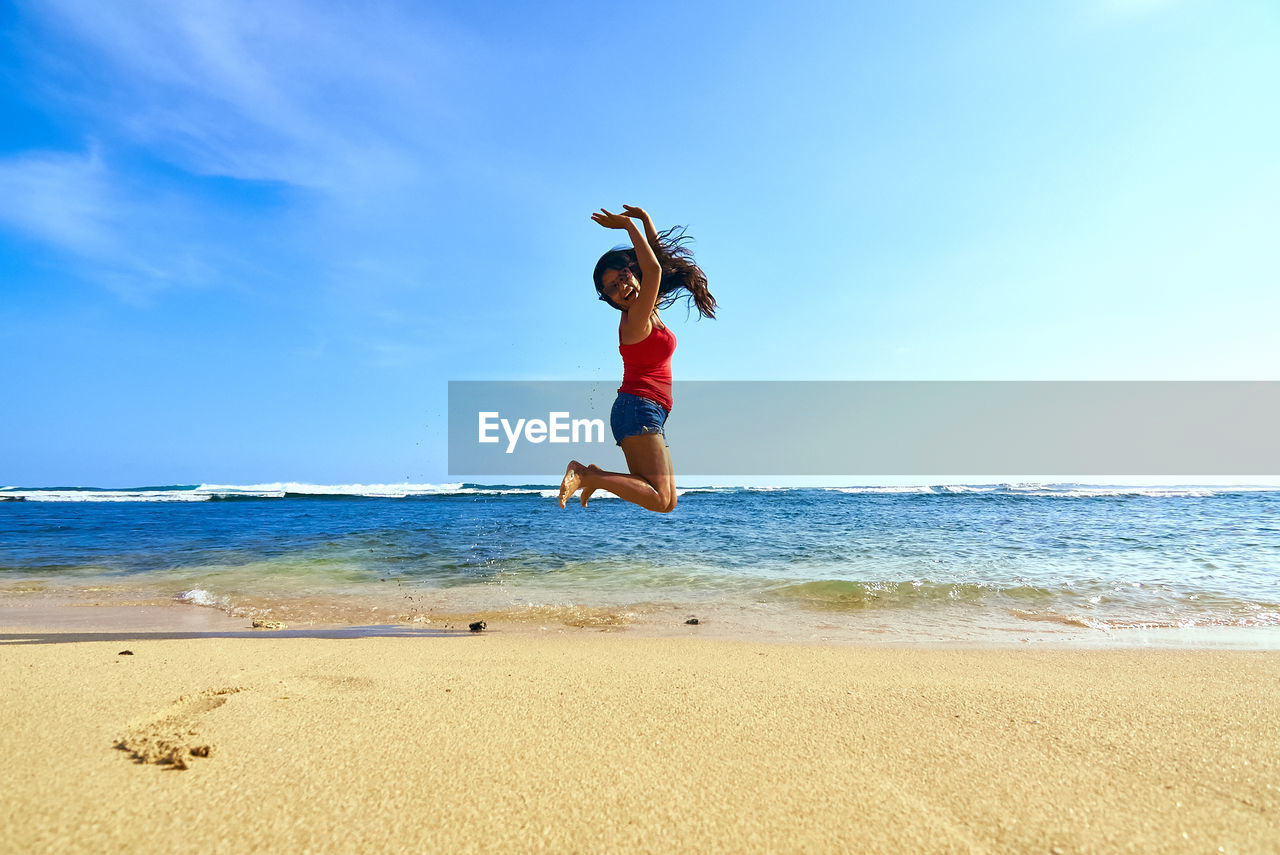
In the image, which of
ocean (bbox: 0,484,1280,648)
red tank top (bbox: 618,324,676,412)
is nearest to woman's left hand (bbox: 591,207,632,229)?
red tank top (bbox: 618,324,676,412)

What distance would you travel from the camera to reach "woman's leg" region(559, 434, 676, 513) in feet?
12.2

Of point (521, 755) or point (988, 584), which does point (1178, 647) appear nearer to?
point (988, 584)

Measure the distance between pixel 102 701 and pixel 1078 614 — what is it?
8.66m

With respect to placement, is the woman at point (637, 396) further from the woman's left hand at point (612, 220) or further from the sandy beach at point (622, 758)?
the sandy beach at point (622, 758)

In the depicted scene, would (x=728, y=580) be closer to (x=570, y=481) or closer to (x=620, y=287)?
(x=570, y=481)

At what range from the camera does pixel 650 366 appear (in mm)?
3764

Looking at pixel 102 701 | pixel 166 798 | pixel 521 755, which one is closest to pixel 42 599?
pixel 102 701

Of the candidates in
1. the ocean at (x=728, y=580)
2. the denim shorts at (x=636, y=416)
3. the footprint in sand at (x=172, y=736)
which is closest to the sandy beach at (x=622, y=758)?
the footprint in sand at (x=172, y=736)

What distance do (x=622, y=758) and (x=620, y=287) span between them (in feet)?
7.82

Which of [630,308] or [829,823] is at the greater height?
[630,308]

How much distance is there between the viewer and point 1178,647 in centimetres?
546

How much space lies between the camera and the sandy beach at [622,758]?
203 cm

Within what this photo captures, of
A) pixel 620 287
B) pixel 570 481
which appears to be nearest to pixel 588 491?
pixel 570 481

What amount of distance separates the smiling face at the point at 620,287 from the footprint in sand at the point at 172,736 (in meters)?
2.81
